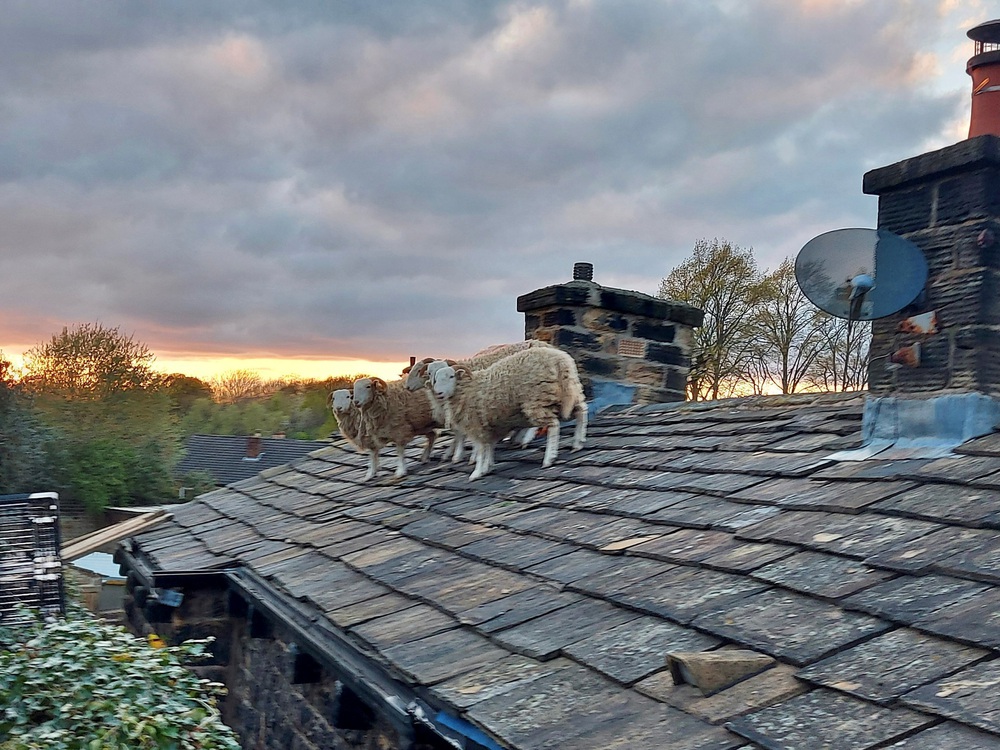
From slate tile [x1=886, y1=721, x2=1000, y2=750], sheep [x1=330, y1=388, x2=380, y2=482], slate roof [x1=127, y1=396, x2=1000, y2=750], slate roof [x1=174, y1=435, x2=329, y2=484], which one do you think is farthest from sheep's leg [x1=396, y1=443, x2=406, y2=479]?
→ slate roof [x1=174, y1=435, x2=329, y2=484]

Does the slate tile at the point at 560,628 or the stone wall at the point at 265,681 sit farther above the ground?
the slate tile at the point at 560,628

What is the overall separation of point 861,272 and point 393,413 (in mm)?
3704

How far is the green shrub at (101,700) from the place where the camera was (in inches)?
147

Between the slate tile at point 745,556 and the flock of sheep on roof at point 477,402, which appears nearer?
the slate tile at point 745,556

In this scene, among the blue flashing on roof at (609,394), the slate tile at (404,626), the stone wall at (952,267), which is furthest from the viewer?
the blue flashing on roof at (609,394)

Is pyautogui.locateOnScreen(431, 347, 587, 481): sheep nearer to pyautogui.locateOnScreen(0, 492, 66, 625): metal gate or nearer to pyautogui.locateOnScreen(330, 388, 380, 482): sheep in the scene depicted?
pyautogui.locateOnScreen(330, 388, 380, 482): sheep

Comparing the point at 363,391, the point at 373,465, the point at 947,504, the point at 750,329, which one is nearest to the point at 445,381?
the point at 363,391

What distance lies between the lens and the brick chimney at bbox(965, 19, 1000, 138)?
15.4ft

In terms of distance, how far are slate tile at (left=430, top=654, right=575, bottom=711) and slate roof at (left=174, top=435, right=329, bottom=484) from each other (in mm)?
27062

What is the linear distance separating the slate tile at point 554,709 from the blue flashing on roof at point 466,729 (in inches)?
2.0

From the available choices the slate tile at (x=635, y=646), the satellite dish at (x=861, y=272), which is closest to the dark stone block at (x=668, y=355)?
the satellite dish at (x=861, y=272)

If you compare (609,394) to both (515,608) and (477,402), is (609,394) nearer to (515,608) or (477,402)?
(477,402)

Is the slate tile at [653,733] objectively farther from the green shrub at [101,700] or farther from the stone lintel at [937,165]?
the stone lintel at [937,165]

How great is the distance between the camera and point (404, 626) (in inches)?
135
